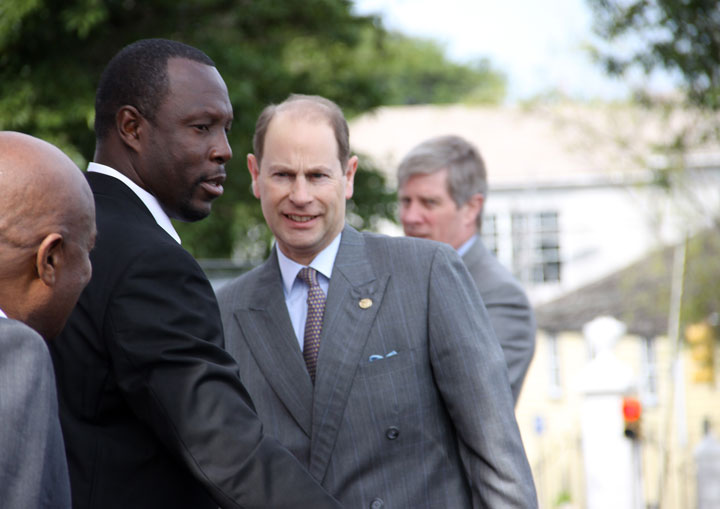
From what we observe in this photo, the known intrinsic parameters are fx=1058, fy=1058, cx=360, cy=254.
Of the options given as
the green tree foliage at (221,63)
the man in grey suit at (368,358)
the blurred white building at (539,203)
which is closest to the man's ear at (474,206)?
A: the man in grey suit at (368,358)

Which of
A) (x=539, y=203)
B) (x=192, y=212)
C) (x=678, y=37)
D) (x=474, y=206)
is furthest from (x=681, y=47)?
(x=539, y=203)

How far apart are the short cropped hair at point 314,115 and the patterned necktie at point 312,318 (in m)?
0.39

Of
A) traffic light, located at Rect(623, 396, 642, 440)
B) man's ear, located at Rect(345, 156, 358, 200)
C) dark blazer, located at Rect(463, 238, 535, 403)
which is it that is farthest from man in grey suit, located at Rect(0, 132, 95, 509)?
traffic light, located at Rect(623, 396, 642, 440)

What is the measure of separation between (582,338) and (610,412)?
24.4 metres

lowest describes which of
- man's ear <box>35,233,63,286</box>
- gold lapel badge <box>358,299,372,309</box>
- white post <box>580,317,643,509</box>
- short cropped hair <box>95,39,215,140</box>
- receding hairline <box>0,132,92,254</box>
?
white post <box>580,317,643,509</box>

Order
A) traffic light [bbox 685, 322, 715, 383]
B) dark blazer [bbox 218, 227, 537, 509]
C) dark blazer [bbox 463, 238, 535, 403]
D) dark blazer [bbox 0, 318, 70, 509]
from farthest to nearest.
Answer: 1. traffic light [bbox 685, 322, 715, 383]
2. dark blazer [bbox 463, 238, 535, 403]
3. dark blazer [bbox 218, 227, 537, 509]
4. dark blazer [bbox 0, 318, 70, 509]

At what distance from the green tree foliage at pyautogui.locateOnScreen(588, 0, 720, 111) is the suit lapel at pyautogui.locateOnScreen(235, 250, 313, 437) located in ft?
31.6

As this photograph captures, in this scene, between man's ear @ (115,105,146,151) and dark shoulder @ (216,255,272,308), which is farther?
dark shoulder @ (216,255,272,308)

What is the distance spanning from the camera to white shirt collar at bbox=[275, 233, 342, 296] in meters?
3.30

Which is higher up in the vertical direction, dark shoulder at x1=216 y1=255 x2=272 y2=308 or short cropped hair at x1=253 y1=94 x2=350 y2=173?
short cropped hair at x1=253 y1=94 x2=350 y2=173

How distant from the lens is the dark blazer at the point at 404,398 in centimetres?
295

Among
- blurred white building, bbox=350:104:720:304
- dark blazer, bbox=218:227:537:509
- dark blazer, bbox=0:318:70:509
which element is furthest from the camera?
blurred white building, bbox=350:104:720:304

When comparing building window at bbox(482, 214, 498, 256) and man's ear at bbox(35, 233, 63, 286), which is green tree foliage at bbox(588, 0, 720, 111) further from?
building window at bbox(482, 214, 498, 256)

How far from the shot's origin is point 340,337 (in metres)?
3.06
